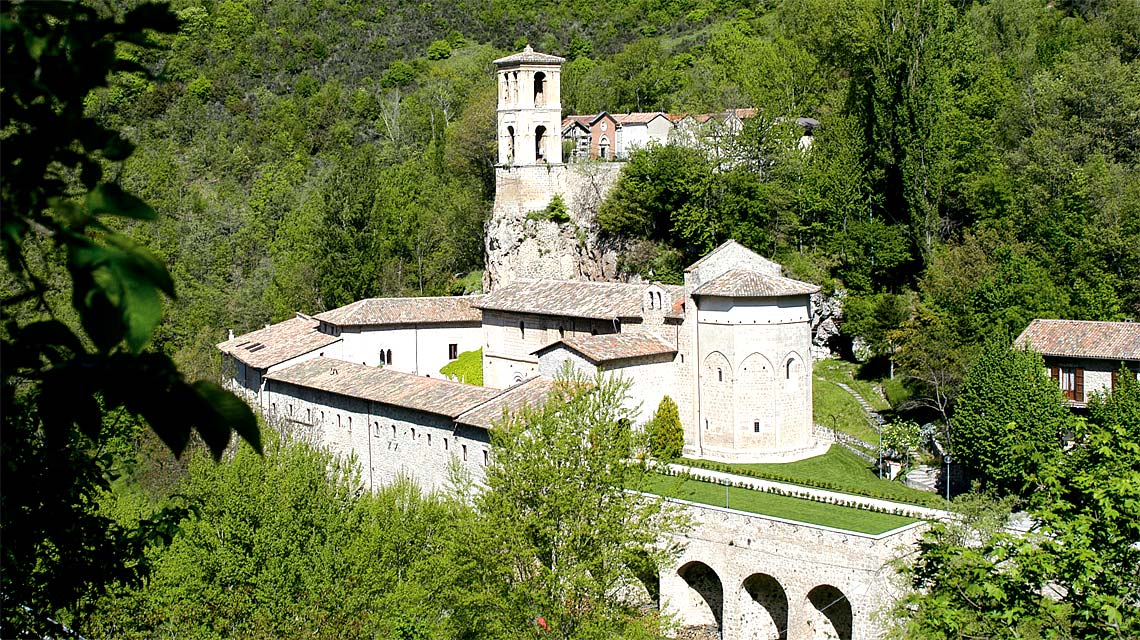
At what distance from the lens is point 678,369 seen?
31922 millimetres

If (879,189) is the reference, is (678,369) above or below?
below

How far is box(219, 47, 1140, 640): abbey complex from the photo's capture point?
24.1 m

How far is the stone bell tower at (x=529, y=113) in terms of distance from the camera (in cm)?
4397

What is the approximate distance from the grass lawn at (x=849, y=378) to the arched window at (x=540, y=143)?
43.4 feet

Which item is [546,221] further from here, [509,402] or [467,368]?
[509,402]

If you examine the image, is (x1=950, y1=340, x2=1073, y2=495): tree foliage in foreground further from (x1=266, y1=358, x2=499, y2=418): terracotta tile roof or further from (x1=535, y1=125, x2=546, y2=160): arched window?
(x1=535, y1=125, x2=546, y2=160): arched window

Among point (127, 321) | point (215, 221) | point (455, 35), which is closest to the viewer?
point (127, 321)

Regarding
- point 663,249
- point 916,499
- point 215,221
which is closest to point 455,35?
point 215,221

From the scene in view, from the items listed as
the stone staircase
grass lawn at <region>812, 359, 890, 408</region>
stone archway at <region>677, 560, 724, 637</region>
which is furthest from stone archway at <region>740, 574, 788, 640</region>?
grass lawn at <region>812, 359, 890, 408</region>

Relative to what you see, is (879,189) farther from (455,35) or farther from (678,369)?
(455,35)

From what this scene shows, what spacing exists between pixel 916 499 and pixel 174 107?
72.4 metres

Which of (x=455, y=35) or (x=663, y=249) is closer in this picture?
(x=663, y=249)

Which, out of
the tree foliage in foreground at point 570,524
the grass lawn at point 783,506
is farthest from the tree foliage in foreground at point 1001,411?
the tree foliage in foreground at point 570,524

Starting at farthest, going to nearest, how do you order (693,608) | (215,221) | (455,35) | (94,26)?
(455,35), (215,221), (693,608), (94,26)
